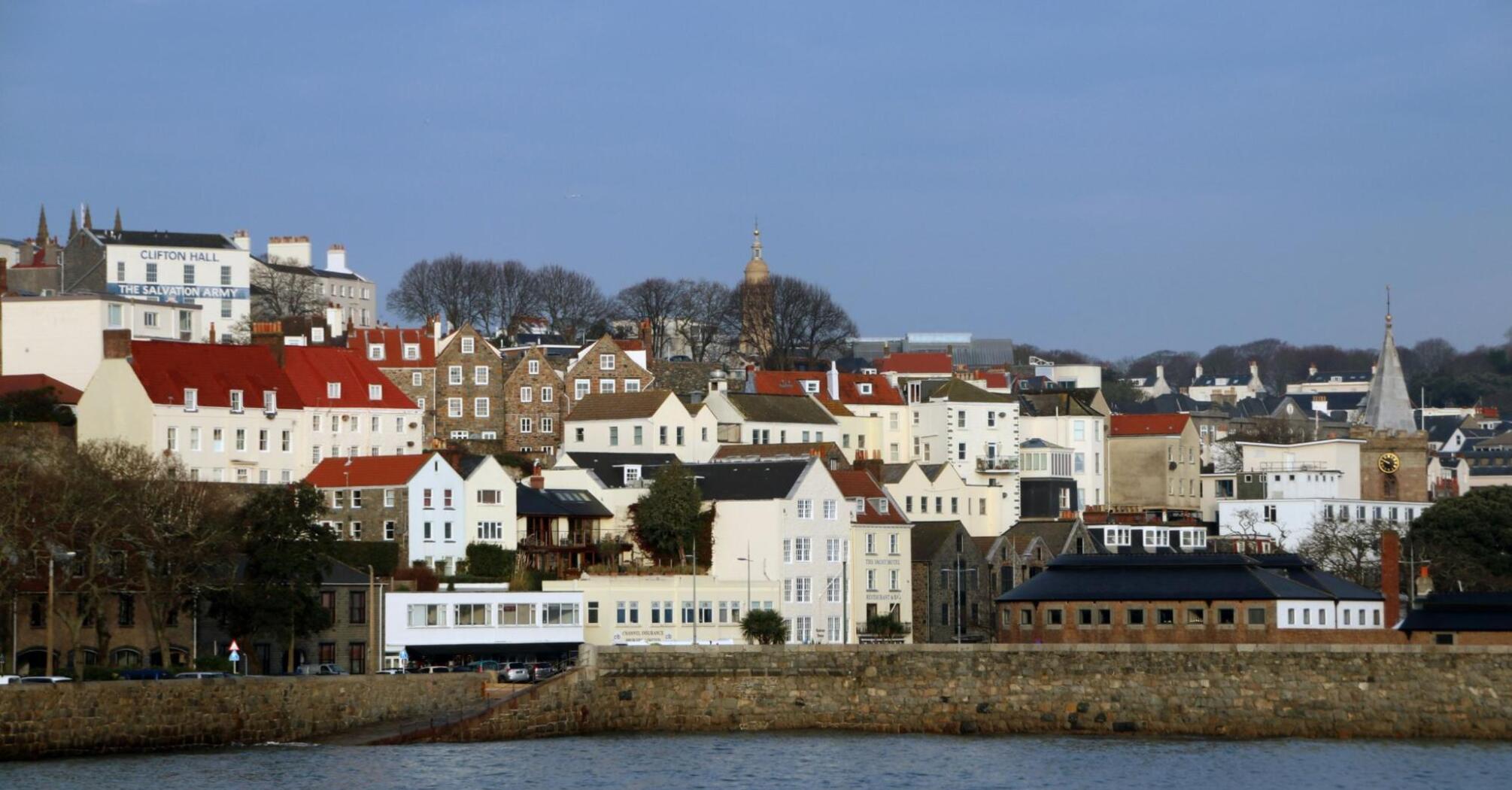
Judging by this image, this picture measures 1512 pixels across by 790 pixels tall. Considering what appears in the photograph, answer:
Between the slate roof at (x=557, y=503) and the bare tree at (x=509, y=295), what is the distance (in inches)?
1786

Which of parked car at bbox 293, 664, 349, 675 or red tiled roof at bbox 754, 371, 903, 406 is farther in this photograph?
red tiled roof at bbox 754, 371, 903, 406

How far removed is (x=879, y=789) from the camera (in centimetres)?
5175

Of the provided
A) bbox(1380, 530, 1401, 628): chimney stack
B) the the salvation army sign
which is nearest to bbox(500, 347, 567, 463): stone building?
the the salvation army sign

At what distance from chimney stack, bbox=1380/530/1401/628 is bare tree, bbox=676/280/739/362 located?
56913 mm

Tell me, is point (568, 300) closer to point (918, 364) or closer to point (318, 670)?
point (918, 364)

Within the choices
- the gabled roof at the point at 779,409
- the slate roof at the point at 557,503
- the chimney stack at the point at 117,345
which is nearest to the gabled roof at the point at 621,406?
the gabled roof at the point at 779,409

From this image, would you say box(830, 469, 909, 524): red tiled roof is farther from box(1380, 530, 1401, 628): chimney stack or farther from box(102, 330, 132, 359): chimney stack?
box(102, 330, 132, 359): chimney stack

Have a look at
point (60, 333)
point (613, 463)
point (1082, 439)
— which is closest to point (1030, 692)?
point (613, 463)

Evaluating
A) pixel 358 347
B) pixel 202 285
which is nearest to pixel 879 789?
pixel 358 347

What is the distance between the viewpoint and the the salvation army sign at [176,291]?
10300cm

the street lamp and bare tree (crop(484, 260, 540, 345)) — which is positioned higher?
bare tree (crop(484, 260, 540, 345))

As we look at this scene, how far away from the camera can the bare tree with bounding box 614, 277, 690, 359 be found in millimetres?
127875

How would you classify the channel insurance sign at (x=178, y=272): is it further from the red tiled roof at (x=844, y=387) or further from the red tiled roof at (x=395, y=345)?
the red tiled roof at (x=844, y=387)

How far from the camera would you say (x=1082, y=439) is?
102500 millimetres
